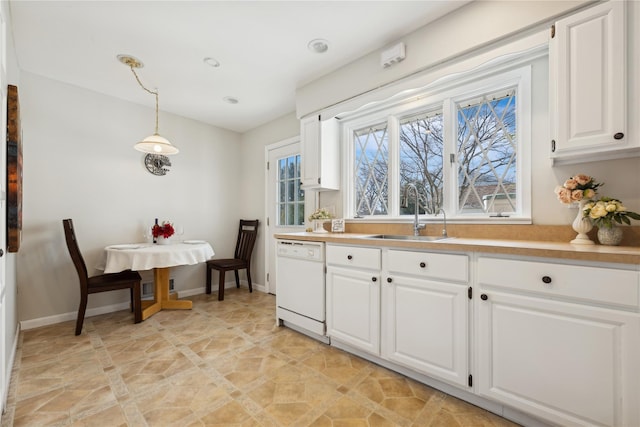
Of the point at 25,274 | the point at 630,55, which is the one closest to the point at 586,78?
the point at 630,55

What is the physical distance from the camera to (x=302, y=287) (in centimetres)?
260

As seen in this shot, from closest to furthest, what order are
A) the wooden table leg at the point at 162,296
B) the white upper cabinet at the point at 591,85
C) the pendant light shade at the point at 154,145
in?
the white upper cabinet at the point at 591,85 < the pendant light shade at the point at 154,145 < the wooden table leg at the point at 162,296

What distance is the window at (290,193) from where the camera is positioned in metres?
3.89

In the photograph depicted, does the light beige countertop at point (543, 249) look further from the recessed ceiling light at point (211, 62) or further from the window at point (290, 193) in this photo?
the recessed ceiling light at point (211, 62)

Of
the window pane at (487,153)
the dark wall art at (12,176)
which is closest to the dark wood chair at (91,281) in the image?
the dark wall art at (12,176)

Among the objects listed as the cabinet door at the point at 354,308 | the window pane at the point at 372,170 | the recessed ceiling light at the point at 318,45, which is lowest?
the cabinet door at the point at 354,308

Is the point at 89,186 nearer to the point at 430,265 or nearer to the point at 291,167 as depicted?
the point at 291,167

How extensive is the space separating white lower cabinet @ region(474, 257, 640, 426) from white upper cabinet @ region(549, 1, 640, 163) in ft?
2.33

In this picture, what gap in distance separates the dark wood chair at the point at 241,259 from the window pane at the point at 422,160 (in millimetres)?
2476

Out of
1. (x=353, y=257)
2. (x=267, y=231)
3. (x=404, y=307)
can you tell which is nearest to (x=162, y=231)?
(x=267, y=231)

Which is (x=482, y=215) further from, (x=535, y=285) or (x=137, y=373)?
(x=137, y=373)

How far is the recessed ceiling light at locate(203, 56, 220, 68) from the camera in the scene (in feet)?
8.68

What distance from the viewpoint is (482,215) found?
2.14 metres

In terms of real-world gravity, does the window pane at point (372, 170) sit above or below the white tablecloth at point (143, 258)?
above
